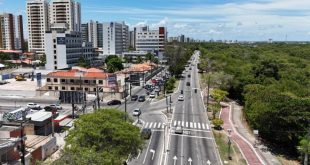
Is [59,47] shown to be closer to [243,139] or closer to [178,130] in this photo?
[178,130]

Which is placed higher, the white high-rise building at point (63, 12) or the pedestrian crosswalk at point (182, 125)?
the white high-rise building at point (63, 12)

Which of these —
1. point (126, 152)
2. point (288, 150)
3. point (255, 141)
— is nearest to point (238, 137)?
point (255, 141)

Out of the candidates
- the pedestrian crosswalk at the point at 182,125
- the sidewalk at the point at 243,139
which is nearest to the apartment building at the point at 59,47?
the sidewalk at the point at 243,139

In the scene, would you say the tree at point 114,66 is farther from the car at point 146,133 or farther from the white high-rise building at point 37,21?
the car at point 146,133

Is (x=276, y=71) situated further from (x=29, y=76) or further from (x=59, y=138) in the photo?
(x=29, y=76)

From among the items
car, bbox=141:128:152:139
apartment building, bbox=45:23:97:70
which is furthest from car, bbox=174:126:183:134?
apartment building, bbox=45:23:97:70

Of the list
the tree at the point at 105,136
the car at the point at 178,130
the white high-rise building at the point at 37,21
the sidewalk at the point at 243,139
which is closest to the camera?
the tree at the point at 105,136

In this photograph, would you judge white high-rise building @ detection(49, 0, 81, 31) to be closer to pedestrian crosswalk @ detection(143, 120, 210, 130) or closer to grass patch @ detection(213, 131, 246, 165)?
pedestrian crosswalk @ detection(143, 120, 210, 130)
